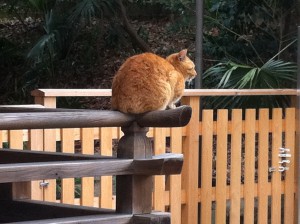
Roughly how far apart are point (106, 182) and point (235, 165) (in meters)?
1.39

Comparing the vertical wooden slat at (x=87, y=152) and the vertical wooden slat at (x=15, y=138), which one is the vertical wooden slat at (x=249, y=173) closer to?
the vertical wooden slat at (x=87, y=152)

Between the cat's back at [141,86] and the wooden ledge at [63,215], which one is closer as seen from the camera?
the wooden ledge at [63,215]

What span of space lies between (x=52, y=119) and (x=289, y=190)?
4782 millimetres

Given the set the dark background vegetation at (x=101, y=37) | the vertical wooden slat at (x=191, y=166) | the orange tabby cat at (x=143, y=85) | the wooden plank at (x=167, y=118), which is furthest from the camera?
the dark background vegetation at (x=101, y=37)

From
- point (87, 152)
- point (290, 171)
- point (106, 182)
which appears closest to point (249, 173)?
point (290, 171)

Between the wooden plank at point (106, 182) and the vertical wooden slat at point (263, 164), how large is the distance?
1643 mm

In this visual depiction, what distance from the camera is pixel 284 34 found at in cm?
838

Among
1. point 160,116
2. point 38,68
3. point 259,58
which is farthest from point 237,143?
point 38,68

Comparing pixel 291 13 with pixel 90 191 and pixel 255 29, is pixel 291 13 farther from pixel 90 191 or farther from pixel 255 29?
pixel 90 191

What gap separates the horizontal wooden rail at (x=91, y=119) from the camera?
3.08 meters

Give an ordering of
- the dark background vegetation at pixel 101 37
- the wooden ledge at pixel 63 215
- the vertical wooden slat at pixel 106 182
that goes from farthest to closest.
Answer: the dark background vegetation at pixel 101 37
the vertical wooden slat at pixel 106 182
the wooden ledge at pixel 63 215

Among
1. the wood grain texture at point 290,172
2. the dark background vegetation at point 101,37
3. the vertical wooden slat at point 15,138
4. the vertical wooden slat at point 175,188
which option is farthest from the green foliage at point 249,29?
the vertical wooden slat at point 15,138

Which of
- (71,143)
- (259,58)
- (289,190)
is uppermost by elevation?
(259,58)

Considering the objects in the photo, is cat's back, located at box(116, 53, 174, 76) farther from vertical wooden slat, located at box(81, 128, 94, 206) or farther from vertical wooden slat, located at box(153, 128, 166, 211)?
vertical wooden slat, located at box(153, 128, 166, 211)
